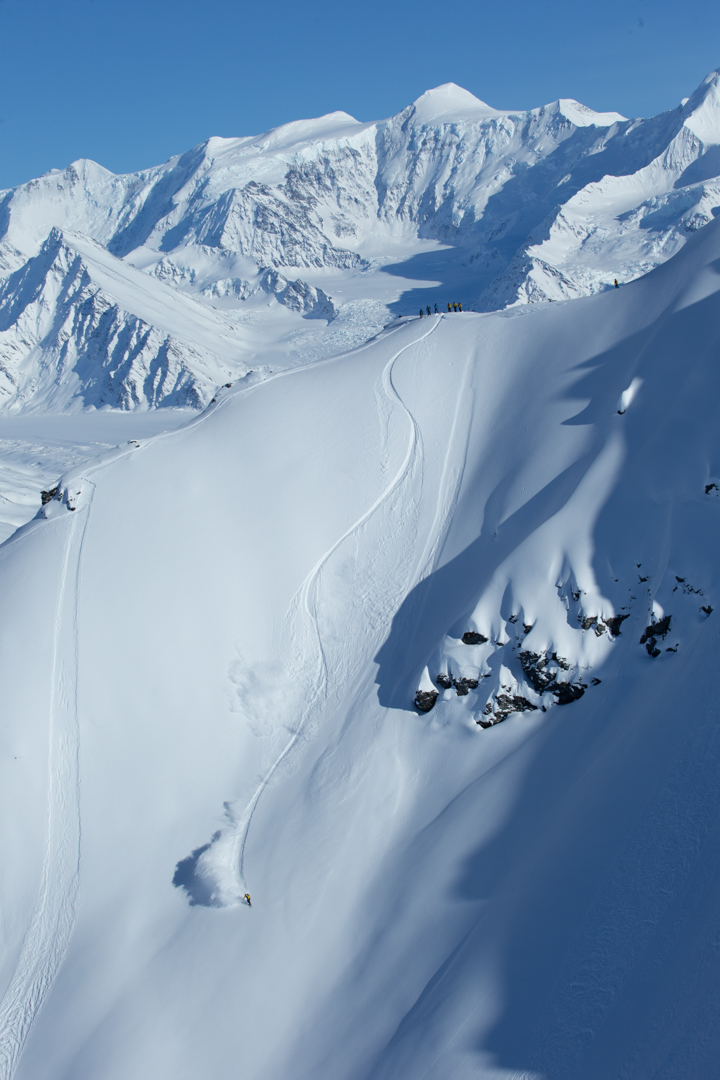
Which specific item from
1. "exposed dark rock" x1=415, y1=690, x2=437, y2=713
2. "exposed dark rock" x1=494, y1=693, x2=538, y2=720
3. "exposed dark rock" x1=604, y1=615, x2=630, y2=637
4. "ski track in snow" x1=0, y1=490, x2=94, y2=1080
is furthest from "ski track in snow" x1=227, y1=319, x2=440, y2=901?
"exposed dark rock" x1=604, y1=615, x2=630, y2=637

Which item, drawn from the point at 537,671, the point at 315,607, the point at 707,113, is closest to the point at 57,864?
the point at 315,607

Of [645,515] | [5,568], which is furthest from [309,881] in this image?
[5,568]

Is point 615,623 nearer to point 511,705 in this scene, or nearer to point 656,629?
point 656,629

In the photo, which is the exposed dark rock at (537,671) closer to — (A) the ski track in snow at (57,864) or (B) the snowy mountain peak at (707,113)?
(A) the ski track in snow at (57,864)

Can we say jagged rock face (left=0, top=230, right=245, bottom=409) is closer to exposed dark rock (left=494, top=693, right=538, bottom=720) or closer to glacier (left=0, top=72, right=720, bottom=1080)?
glacier (left=0, top=72, right=720, bottom=1080)

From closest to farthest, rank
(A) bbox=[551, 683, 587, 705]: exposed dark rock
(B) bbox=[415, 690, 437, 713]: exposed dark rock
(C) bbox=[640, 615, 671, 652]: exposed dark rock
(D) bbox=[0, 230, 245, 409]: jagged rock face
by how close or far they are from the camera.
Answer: (C) bbox=[640, 615, 671, 652]: exposed dark rock → (A) bbox=[551, 683, 587, 705]: exposed dark rock → (B) bbox=[415, 690, 437, 713]: exposed dark rock → (D) bbox=[0, 230, 245, 409]: jagged rock face

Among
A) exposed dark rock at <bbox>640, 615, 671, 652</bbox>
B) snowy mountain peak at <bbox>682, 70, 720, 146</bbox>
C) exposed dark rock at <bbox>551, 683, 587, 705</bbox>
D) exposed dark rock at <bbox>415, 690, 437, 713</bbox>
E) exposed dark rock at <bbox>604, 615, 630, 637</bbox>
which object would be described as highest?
snowy mountain peak at <bbox>682, 70, 720, 146</bbox>

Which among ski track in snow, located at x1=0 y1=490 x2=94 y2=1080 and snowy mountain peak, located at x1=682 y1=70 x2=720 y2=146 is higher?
snowy mountain peak, located at x1=682 y1=70 x2=720 y2=146
